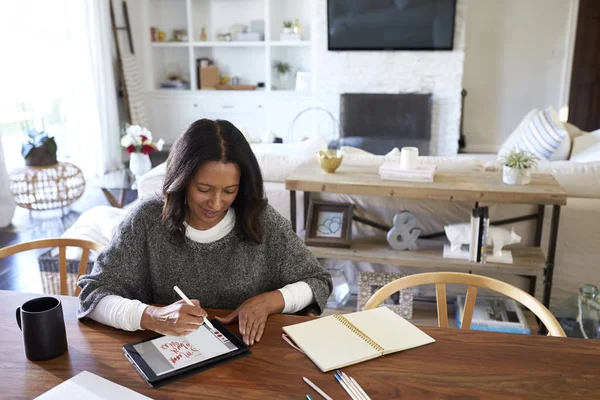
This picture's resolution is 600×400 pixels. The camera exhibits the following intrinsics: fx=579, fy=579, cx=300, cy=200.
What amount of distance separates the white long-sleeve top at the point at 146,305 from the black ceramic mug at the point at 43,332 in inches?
4.6

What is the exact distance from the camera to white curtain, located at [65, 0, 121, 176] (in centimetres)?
530

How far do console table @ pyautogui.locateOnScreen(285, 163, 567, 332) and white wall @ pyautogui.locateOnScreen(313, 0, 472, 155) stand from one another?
3304 millimetres

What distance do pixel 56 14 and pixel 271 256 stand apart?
14.9 feet

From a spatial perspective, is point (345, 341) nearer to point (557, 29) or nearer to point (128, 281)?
point (128, 281)

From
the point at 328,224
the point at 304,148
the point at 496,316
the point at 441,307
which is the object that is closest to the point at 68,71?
the point at 304,148

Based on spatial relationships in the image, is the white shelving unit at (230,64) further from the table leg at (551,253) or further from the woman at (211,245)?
the woman at (211,245)

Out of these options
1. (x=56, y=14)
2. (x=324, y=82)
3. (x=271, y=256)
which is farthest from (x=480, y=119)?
(x=271, y=256)

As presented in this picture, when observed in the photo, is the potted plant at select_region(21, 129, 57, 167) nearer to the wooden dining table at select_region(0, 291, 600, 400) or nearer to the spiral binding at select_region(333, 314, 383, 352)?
the wooden dining table at select_region(0, 291, 600, 400)

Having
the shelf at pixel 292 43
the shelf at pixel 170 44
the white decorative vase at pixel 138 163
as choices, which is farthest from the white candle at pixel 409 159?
the shelf at pixel 170 44

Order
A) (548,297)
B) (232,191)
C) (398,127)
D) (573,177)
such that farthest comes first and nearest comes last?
(398,127)
(573,177)
(548,297)
(232,191)

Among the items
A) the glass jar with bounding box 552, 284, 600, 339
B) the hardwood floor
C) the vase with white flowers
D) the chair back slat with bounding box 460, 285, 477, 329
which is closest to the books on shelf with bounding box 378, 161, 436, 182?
the glass jar with bounding box 552, 284, 600, 339

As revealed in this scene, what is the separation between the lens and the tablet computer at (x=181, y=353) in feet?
3.52

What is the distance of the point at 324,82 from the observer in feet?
19.6

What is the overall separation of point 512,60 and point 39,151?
183 inches
